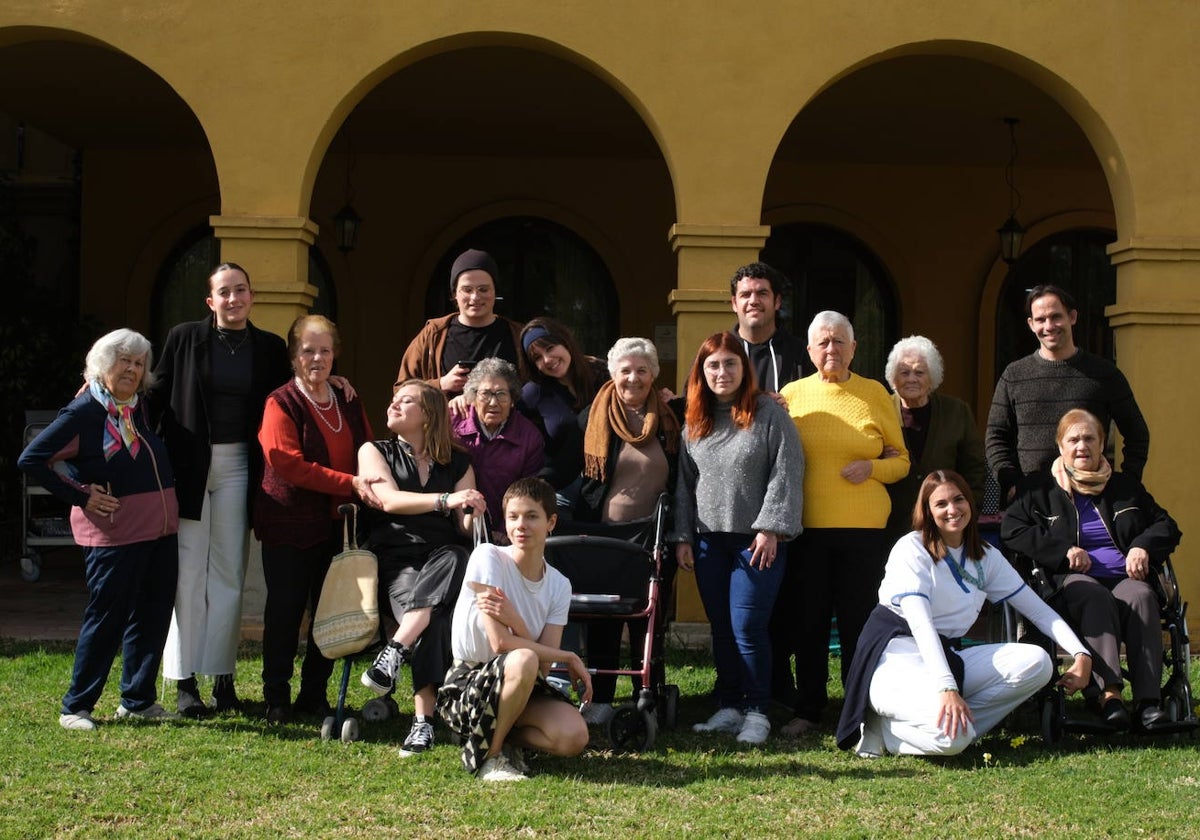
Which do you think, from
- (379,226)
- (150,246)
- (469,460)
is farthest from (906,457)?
(150,246)

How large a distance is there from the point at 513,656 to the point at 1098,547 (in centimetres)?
262

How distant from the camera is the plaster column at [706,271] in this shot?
7.44 m

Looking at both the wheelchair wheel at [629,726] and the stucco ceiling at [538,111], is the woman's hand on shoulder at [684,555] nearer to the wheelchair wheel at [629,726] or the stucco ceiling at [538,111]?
the wheelchair wheel at [629,726]

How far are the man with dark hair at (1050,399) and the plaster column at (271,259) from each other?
3.66 meters

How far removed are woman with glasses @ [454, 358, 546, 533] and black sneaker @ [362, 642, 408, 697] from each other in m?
0.75

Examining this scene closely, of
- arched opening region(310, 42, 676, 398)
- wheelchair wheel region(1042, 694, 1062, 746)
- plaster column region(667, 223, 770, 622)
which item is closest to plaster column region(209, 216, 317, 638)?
plaster column region(667, 223, 770, 622)

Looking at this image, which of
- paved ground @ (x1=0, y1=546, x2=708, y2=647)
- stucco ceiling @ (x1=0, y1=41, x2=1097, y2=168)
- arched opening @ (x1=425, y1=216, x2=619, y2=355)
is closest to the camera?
paved ground @ (x1=0, y1=546, x2=708, y2=647)

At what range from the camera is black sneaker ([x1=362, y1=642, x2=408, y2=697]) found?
5211 mm

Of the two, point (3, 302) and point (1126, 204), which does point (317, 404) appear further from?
point (3, 302)

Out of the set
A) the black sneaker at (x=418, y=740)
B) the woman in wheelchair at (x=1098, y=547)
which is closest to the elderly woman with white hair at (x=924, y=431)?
the woman in wheelchair at (x=1098, y=547)

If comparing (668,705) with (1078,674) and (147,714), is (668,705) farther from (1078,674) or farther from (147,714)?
(147,714)

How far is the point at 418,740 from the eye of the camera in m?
5.18

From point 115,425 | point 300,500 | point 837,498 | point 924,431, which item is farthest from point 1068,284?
point 115,425

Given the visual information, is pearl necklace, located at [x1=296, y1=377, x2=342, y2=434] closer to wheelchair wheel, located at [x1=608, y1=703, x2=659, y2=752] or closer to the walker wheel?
the walker wheel
